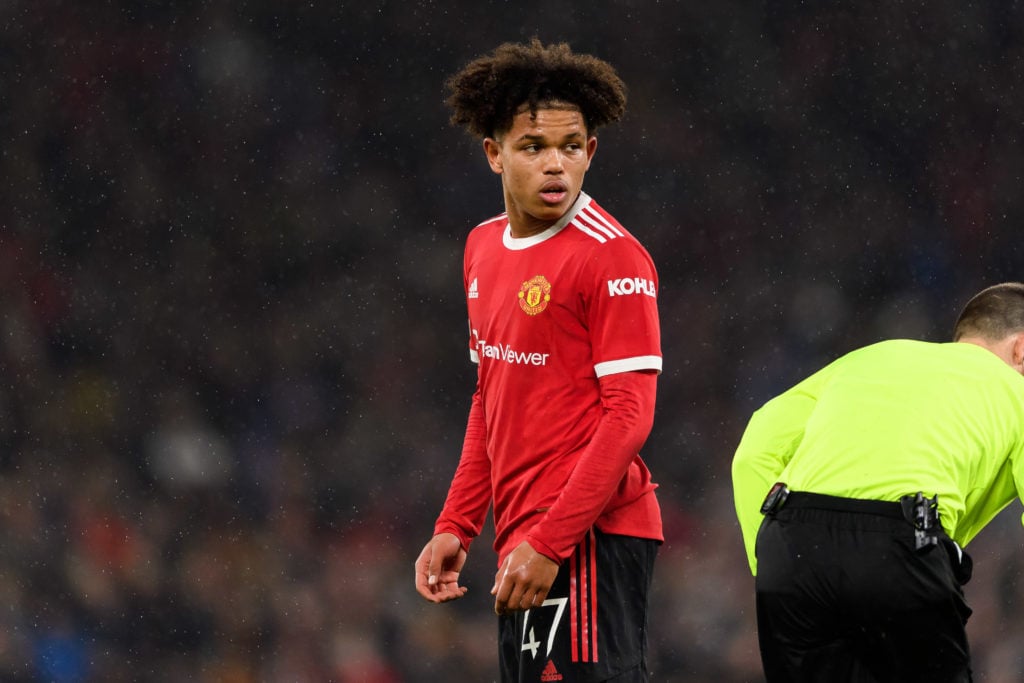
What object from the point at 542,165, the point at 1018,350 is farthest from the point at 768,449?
the point at 542,165

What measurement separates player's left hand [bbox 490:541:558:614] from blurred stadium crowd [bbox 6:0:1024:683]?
342 cm

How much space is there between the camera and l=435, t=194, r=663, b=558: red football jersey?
7.75 ft

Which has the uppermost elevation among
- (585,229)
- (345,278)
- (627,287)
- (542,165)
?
(345,278)

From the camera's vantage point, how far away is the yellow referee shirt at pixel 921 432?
8.95 feet

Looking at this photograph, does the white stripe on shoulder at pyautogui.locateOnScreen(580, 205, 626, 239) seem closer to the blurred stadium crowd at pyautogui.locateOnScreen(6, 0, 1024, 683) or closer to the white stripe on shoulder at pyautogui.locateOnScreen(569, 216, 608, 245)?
the white stripe on shoulder at pyautogui.locateOnScreen(569, 216, 608, 245)

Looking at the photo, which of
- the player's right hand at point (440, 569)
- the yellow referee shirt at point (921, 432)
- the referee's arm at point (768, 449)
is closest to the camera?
the player's right hand at point (440, 569)

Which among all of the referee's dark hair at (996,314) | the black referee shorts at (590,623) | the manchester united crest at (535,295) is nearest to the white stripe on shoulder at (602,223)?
the manchester united crest at (535,295)

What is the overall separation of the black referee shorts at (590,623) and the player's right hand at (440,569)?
18 centimetres

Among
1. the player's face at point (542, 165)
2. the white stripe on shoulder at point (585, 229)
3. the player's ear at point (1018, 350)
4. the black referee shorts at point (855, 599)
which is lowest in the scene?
the black referee shorts at point (855, 599)

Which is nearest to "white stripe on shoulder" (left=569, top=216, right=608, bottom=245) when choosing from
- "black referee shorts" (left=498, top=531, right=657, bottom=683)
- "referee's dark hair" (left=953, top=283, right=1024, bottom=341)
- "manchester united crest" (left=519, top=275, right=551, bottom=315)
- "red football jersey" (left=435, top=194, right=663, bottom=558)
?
"red football jersey" (left=435, top=194, right=663, bottom=558)

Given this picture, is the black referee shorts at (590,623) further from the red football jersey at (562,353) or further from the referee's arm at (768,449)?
the referee's arm at (768,449)

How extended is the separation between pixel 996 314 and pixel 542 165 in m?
1.22

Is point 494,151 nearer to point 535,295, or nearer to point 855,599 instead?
point 535,295

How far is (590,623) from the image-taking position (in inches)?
94.4
